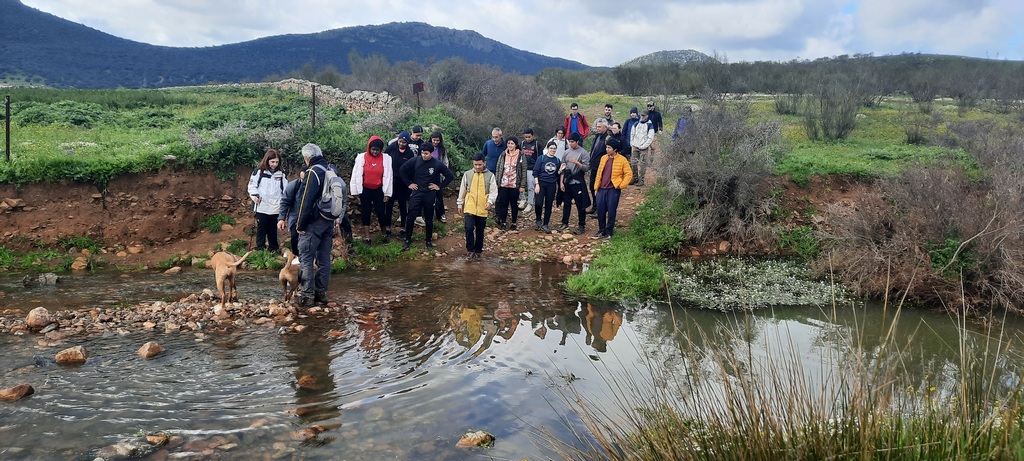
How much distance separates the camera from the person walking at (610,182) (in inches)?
433

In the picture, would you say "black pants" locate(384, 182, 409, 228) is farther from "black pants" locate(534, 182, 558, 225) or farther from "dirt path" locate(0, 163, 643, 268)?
"black pants" locate(534, 182, 558, 225)

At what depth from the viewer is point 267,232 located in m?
9.98

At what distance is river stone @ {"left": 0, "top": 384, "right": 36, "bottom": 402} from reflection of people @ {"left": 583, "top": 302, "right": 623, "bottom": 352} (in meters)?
4.79

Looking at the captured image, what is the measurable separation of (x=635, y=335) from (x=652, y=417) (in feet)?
11.9

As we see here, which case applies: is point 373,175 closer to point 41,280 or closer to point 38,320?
point 41,280

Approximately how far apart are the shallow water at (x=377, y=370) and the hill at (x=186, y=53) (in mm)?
43272

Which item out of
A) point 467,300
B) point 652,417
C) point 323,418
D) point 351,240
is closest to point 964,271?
point 467,300

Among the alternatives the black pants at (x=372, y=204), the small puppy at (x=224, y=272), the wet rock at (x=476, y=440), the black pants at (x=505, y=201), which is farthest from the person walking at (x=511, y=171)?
the wet rock at (x=476, y=440)

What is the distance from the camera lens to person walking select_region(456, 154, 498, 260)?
398 inches

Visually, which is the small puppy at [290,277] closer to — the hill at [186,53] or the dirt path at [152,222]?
the dirt path at [152,222]

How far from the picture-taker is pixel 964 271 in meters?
8.17

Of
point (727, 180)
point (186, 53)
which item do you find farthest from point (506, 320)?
point (186, 53)

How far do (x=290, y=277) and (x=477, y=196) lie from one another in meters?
3.48

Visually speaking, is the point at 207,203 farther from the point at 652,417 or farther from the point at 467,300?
the point at 652,417
